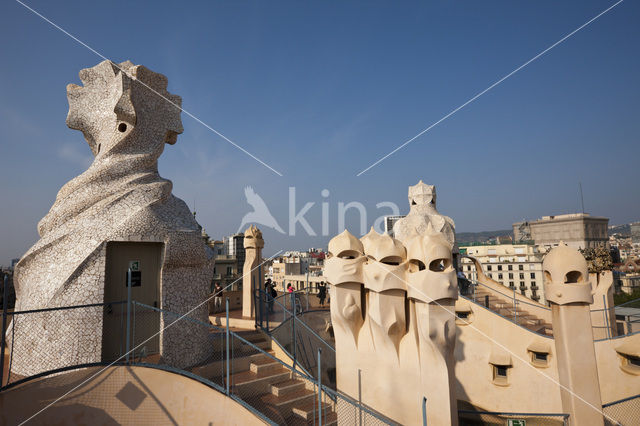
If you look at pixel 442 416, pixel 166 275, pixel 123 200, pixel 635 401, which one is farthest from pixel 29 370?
pixel 635 401

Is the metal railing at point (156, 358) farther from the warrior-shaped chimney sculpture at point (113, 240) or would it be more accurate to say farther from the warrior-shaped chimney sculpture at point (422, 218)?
the warrior-shaped chimney sculpture at point (422, 218)

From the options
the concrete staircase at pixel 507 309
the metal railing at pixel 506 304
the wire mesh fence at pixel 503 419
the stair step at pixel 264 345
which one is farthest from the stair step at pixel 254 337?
the concrete staircase at pixel 507 309

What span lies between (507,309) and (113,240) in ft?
46.6

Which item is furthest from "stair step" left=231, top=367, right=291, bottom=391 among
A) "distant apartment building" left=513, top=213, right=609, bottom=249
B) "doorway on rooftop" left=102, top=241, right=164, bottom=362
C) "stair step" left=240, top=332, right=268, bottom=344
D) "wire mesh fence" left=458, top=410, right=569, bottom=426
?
"distant apartment building" left=513, top=213, right=609, bottom=249

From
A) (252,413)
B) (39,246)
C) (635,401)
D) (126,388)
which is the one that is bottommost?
(635,401)

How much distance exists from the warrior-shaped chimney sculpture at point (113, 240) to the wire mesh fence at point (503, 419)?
18.7 ft

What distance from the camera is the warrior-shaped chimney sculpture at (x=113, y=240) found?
7.03 m

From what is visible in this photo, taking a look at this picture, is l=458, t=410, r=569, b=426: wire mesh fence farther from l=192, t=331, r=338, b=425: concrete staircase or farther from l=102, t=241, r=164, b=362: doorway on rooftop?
l=102, t=241, r=164, b=362: doorway on rooftop

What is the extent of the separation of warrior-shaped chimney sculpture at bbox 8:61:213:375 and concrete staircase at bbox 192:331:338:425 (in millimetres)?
908

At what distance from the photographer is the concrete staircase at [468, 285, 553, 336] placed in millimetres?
13750

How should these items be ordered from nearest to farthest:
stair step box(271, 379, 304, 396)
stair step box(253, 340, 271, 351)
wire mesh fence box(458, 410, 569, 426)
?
wire mesh fence box(458, 410, 569, 426)
stair step box(271, 379, 304, 396)
stair step box(253, 340, 271, 351)

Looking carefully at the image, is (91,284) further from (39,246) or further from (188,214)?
(188,214)

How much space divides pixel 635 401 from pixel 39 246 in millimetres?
12627

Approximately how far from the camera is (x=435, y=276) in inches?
226
